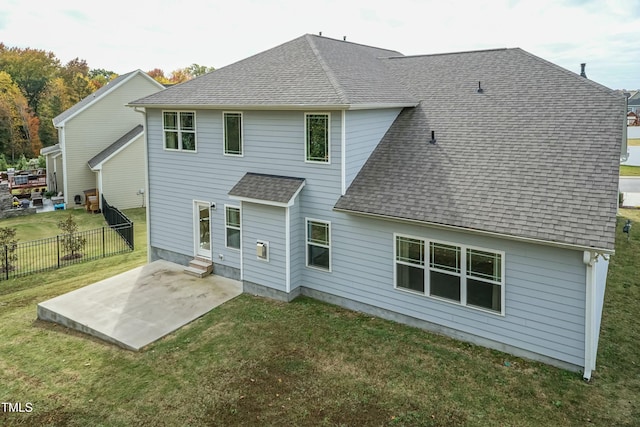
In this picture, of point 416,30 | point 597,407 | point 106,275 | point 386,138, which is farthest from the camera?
point 416,30

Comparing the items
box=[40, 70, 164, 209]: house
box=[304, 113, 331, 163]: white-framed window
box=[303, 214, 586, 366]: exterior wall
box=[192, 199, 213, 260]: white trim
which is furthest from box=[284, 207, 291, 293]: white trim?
box=[40, 70, 164, 209]: house

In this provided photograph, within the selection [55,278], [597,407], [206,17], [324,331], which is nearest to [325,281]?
[324,331]

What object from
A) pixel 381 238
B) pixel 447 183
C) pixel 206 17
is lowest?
pixel 381 238

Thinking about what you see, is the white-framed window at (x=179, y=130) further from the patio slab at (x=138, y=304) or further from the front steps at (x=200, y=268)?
the patio slab at (x=138, y=304)

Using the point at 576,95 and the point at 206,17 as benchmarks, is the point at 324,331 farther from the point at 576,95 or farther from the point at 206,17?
the point at 206,17

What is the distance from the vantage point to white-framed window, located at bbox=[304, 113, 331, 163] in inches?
428

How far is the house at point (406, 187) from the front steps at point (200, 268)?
297 millimetres

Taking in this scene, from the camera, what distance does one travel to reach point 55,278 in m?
15.3

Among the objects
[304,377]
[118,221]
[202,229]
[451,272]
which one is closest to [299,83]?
[202,229]

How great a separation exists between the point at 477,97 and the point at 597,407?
8.38m

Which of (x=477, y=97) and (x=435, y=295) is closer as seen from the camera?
(x=435, y=295)

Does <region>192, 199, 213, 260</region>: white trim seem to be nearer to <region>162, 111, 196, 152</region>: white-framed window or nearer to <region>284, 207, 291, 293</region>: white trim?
<region>162, 111, 196, 152</region>: white-framed window

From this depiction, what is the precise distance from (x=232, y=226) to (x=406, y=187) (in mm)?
5477

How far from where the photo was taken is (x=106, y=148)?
28.2 m
